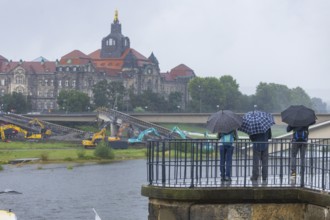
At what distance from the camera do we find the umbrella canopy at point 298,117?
51.7ft

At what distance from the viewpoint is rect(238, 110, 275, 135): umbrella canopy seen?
14930 millimetres

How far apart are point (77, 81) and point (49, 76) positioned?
626 cm

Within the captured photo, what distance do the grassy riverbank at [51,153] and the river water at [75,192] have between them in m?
8.96

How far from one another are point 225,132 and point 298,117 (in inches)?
69.1

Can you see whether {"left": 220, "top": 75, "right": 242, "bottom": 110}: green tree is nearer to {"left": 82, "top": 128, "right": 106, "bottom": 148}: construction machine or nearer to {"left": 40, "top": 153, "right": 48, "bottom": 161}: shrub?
{"left": 82, "top": 128, "right": 106, "bottom": 148}: construction machine

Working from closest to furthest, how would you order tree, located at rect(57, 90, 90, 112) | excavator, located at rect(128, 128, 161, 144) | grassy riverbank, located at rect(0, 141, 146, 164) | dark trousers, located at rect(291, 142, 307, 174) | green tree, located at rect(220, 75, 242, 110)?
dark trousers, located at rect(291, 142, 307, 174) → grassy riverbank, located at rect(0, 141, 146, 164) → excavator, located at rect(128, 128, 161, 144) → tree, located at rect(57, 90, 90, 112) → green tree, located at rect(220, 75, 242, 110)

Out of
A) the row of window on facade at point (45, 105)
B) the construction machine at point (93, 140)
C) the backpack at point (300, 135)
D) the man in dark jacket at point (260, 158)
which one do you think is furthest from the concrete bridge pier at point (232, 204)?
the row of window on facade at point (45, 105)

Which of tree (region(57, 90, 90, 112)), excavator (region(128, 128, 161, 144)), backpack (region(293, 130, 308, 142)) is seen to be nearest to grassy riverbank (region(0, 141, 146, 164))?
excavator (region(128, 128, 161, 144))

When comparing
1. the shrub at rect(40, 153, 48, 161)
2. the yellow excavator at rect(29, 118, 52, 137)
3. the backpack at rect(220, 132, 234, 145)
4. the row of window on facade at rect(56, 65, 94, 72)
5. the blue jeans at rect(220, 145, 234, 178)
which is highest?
the row of window on facade at rect(56, 65, 94, 72)

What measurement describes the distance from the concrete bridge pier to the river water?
25.7m

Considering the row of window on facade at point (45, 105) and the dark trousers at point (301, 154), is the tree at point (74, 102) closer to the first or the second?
the row of window on facade at point (45, 105)

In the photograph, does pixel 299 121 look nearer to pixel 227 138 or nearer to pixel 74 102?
pixel 227 138

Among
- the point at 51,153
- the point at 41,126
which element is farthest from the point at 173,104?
the point at 51,153

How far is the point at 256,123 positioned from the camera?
15.0m
